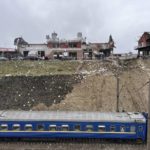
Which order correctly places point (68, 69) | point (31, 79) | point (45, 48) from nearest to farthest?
point (31, 79) < point (68, 69) < point (45, 48)

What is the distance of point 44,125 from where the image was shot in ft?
115

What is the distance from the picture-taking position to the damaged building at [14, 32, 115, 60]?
9000cm

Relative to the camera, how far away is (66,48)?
299 ft

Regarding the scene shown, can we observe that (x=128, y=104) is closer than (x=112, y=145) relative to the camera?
No

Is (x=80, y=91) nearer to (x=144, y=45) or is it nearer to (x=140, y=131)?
(x=140, y=131)

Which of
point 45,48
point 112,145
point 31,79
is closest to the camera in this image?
point 112,145

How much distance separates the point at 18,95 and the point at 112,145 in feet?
71.6

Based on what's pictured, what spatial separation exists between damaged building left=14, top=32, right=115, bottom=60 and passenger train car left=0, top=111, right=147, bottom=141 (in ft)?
176

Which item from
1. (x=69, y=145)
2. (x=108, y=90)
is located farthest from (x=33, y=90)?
(x=69, y=145)

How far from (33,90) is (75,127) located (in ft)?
67.8

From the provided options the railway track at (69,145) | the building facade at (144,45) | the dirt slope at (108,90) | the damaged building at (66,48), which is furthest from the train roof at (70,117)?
the damaged building at (66,48)

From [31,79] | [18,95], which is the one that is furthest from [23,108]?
[31,79]

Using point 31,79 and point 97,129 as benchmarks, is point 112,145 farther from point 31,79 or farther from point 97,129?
point 31,79

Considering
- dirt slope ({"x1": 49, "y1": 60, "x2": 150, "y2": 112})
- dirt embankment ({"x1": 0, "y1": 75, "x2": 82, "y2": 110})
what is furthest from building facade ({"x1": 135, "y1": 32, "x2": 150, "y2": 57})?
dirt embankment ({"x1": 0, "y1": 75, "x2": 82, "y2": 110})
